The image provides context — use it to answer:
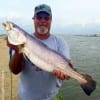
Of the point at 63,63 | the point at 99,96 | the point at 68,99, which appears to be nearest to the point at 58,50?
the point at 63,63

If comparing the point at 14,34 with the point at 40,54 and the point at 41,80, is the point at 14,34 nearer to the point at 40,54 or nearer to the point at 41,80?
the point at 40,54

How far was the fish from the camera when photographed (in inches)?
189

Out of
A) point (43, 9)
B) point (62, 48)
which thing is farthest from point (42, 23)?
point (62, 48)

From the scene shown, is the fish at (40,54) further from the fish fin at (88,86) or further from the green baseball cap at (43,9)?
the green baseball cap at (43,9)

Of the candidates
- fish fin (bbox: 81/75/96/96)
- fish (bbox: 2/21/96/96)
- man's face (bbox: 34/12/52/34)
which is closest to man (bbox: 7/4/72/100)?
man's face (bbox: 34/12/52/34)

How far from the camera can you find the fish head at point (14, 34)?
4.76 metres

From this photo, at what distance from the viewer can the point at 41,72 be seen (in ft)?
17.3

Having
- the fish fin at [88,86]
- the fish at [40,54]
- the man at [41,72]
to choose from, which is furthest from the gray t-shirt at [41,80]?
the fish fin at [88,86]

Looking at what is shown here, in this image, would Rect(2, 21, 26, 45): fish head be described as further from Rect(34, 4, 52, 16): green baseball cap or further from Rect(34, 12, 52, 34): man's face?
Rect(34, 4, 52, 16): green baseball cap

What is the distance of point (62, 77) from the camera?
201 inches

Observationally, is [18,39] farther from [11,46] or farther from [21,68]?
[21,68]

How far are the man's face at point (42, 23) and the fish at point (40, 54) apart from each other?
1.04 feet

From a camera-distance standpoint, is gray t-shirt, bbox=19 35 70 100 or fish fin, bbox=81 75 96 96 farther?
gray t-shirt, bbox=19 35 70 100

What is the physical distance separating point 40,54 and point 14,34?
0.48 m
